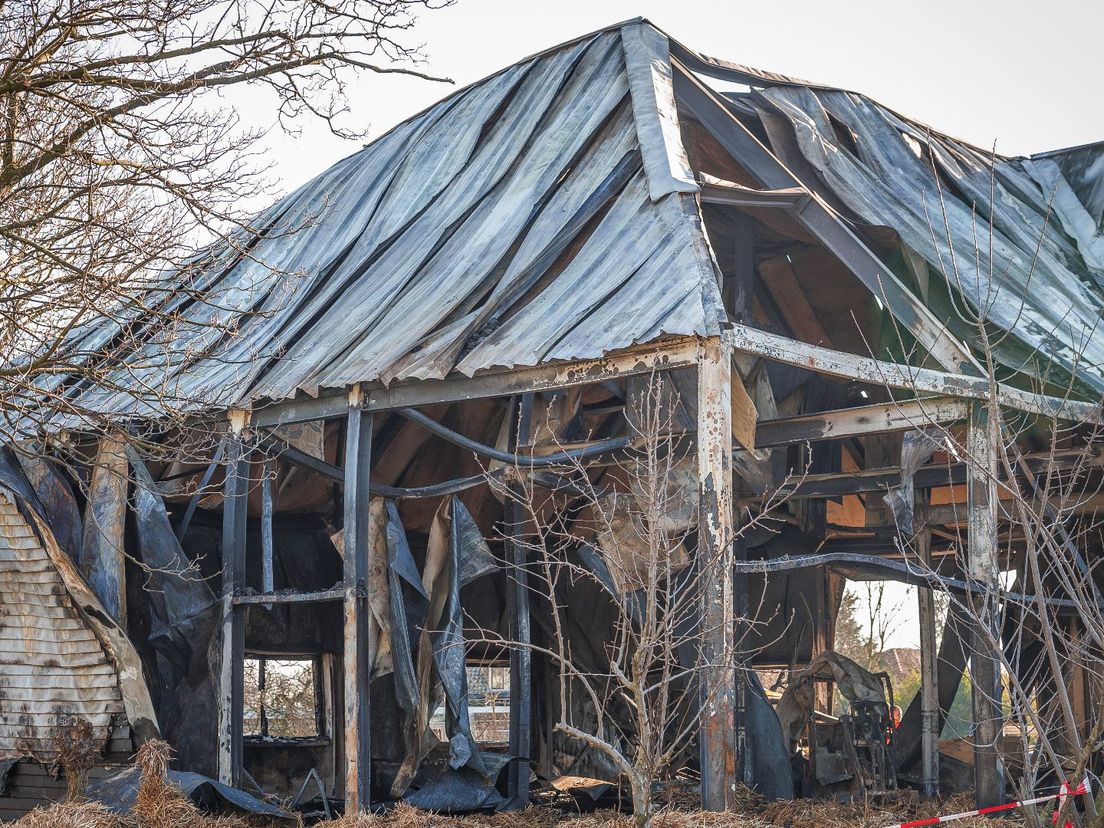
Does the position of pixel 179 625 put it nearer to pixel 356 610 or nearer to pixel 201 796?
pixel 201 796

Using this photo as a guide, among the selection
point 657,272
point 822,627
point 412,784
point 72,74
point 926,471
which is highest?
point 72,74

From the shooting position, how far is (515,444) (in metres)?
13.6

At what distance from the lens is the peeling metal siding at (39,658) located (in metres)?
13.8

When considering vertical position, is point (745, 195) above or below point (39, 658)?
above

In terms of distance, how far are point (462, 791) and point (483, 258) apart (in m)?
5.09

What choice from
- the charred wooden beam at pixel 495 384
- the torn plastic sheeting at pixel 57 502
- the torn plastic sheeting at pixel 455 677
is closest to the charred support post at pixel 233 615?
the charred wooden beam at pixel 495 384

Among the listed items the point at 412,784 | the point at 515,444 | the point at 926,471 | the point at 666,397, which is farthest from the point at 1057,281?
the point at 412,784

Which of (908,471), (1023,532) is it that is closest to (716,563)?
(1023,532)

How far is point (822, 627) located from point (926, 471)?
382 cm

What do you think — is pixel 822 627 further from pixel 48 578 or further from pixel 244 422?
pixel 48 578

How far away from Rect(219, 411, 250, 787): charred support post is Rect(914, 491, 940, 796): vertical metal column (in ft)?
22.6

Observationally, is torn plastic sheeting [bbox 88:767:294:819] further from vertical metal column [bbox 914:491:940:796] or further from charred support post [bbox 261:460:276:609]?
vertical metal column [bbox 914:491:940:796]

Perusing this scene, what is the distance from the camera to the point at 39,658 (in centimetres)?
1425

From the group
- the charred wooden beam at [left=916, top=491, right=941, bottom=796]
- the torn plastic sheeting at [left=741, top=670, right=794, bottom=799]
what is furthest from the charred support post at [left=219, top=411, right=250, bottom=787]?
the charred wooden beam at [left=916, top=491, right=941, bottom=796]
